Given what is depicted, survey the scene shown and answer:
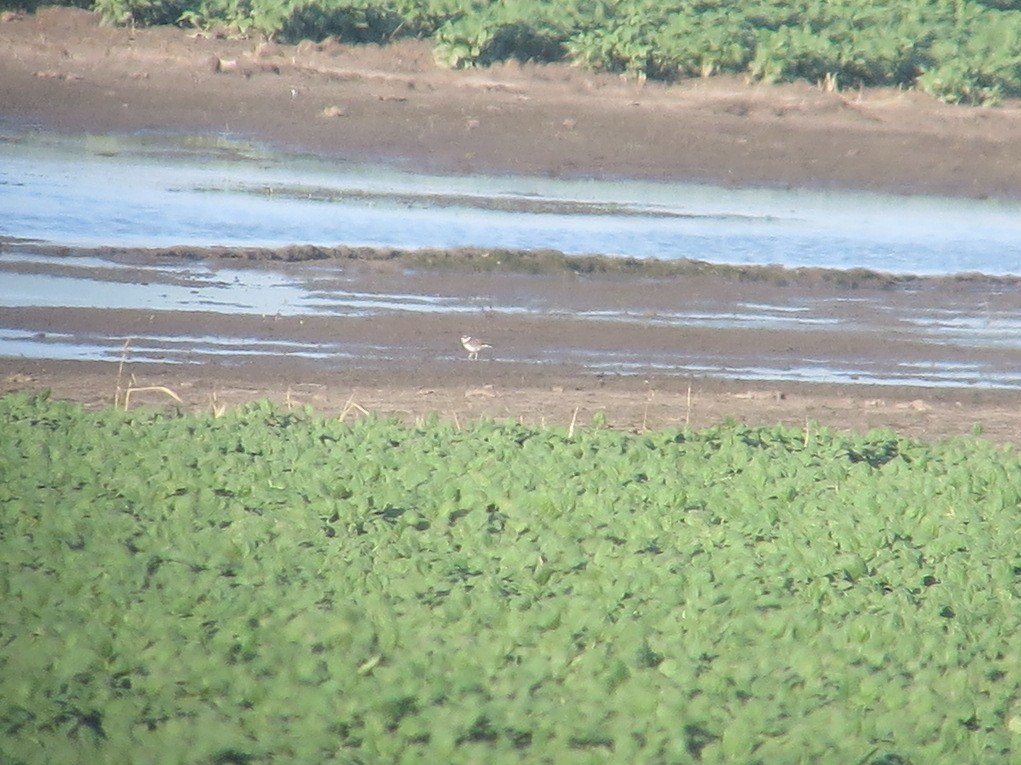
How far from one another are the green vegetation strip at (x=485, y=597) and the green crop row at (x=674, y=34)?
12.5 meters

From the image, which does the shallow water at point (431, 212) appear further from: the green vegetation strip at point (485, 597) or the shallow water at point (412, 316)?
the green vegetation strip at point (485, 597)

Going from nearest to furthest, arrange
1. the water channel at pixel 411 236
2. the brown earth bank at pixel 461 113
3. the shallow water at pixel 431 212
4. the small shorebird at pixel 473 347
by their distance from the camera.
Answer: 1. the small shorebird at pixel 473 347
2. the water channel at pixel 411 236
3. the shallow water at pixel 431 212
4. the brown earth bank at pixel 461 113

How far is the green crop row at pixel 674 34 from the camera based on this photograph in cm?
2028

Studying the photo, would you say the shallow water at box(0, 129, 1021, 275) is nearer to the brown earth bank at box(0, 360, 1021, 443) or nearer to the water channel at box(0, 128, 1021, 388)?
the water channel at box(0, 128, 1021, 388)

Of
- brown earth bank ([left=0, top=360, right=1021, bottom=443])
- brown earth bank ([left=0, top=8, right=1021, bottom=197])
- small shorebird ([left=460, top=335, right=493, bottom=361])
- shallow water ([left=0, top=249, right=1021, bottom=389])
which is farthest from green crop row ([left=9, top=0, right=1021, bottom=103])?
brown earth bank ([left=0, top=360, right=1021, bottom=443])

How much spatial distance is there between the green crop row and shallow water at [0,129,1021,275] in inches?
103

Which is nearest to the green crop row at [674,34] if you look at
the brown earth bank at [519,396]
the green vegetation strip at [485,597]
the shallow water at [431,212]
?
the shallow water at [431,212]

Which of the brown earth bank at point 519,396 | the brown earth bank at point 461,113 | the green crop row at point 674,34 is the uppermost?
the green crop row at point 674,34

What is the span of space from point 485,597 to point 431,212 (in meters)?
10.4

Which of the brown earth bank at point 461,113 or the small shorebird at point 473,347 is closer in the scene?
the small shorebird at point 473,347

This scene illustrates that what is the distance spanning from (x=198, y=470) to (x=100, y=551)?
118 centimetres

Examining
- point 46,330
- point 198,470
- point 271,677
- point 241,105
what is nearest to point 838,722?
point 271,677

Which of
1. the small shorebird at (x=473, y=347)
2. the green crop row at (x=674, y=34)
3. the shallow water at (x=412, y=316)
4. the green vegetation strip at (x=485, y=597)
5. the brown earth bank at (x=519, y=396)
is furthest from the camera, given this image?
the green crop row at (x=674, y=34)

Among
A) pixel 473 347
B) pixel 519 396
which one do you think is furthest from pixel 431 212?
pixel 519 396
